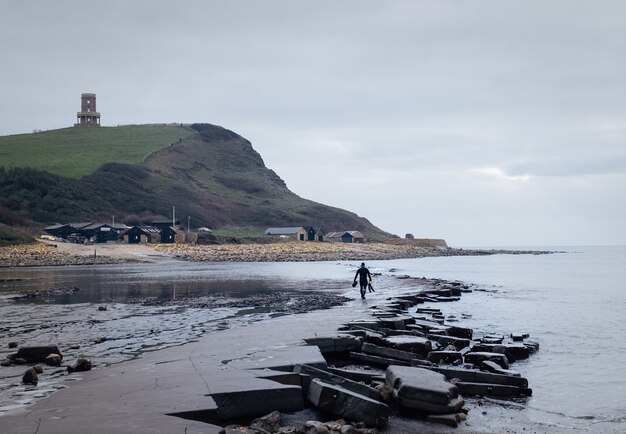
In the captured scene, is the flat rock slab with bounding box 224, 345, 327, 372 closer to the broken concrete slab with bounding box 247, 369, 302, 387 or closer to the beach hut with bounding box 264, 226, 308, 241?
the broken concrete slab with bounding box 247, 369, 302, 387

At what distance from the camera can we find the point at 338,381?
10.2m

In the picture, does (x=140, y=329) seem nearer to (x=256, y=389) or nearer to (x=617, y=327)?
(x=256, y=389)

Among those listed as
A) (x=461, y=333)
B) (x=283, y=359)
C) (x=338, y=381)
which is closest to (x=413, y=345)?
(x=283, y=359)

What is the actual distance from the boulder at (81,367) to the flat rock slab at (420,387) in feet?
20.9

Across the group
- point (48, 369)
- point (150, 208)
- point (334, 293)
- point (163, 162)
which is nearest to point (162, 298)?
point (334, 293)

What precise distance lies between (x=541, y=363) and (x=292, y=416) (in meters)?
9.60

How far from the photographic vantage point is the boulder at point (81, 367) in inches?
473

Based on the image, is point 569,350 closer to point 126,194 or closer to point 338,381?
point 338,381

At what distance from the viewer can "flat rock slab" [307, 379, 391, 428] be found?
884 cm

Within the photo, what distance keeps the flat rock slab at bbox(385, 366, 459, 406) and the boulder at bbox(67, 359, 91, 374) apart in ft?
20.9

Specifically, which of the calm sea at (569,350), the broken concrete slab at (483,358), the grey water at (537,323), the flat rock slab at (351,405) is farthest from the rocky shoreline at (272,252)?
the flat rock slab at (351,405)

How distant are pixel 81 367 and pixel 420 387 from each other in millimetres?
7163

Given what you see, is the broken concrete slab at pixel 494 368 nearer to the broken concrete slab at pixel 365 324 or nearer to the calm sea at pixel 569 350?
the calm sea at pixel 569 350

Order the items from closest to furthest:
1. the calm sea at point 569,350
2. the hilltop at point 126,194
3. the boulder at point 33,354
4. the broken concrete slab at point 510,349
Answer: the calm sea at point 569,350 < the boulder at point 33,354 < the broken concrete slab at point 510,349 < the hilltop at point 126,194
